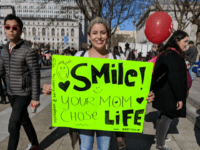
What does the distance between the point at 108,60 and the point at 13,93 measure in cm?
145

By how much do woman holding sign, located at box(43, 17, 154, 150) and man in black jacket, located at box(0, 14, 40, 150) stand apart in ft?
2.11

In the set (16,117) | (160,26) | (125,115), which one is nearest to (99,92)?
(125,115)

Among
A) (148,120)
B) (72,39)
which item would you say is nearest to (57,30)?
(72,39)

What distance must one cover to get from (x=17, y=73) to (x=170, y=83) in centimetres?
214

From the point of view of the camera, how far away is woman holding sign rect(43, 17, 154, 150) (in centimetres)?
193

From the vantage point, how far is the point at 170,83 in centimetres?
Answer: 258

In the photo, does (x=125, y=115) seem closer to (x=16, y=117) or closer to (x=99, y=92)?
(x=99, y=92)

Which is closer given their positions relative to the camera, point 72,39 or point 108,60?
point 108,60

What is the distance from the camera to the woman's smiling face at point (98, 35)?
1.93 metres

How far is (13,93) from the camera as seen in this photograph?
245 cm

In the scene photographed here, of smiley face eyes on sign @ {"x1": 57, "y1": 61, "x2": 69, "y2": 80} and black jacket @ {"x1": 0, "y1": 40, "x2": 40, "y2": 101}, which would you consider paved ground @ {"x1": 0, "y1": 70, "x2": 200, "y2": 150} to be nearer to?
black jacket @ {"x1": 0, "y1": 40, "x2": 40, "y2": 101}

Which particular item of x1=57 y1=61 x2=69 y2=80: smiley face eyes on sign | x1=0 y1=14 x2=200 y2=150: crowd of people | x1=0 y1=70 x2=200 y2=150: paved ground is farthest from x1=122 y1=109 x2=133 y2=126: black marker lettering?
x1=0 y1=70 x2=200 y2=150: paved ground

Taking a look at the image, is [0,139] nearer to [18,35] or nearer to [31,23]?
[18,35]

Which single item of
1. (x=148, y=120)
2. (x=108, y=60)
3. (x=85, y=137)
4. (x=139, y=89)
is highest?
(x=108, y=60)
